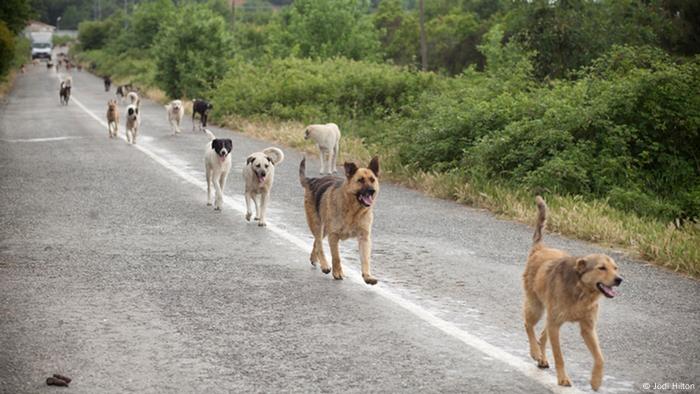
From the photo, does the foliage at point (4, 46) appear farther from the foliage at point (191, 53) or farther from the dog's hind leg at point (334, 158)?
the dog's hind leg at point (334, 158)

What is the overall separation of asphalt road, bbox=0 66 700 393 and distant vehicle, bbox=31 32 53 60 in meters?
128

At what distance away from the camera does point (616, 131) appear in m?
15.2

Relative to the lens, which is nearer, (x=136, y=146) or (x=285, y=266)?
(x=285, y=266)

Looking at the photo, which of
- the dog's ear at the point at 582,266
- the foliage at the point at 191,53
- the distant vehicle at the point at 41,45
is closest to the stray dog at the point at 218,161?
the dog's ear at the point at 582,266

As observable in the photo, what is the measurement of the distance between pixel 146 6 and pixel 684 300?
8439cm

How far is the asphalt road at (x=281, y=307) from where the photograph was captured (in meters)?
5.91

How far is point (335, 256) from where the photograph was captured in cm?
861

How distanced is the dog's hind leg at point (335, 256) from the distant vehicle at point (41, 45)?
133149 mm

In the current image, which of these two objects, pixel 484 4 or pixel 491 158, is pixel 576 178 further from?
pixel 484 4

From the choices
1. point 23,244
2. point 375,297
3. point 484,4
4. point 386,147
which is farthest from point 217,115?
point 484,4

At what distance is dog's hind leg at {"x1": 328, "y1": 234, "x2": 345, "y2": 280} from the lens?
8.52 metres

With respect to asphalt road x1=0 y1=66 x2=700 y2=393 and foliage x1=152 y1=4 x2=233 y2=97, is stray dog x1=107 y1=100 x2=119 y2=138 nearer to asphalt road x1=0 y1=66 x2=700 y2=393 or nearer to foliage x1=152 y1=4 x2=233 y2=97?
asphalt road x1=0 y1=66 x2=700 y2=393

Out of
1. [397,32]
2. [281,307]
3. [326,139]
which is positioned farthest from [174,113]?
[397,32]

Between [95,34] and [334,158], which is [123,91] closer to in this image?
[334,158]
